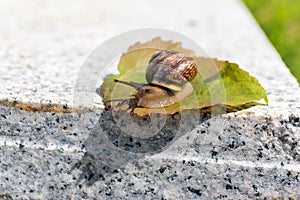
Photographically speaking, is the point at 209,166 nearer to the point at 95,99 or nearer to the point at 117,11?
the point at 95,99

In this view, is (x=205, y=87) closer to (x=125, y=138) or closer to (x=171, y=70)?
(x=171, y=70)

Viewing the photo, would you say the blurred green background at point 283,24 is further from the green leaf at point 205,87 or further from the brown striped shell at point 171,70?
the brown striped shell at point 171,70

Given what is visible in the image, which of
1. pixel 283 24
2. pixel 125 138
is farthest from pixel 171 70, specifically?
pixel 283 24

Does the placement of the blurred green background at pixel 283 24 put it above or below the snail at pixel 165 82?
below

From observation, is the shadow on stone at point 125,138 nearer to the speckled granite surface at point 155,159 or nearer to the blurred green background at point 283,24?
the speckled granite surface at point 155,159

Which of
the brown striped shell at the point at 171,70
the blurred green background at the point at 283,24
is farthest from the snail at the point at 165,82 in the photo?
the blurred green background at the point at 283,24

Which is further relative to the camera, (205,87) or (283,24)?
(283,24)

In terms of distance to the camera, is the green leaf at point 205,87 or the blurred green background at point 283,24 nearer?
the green leaf at point 205,87
